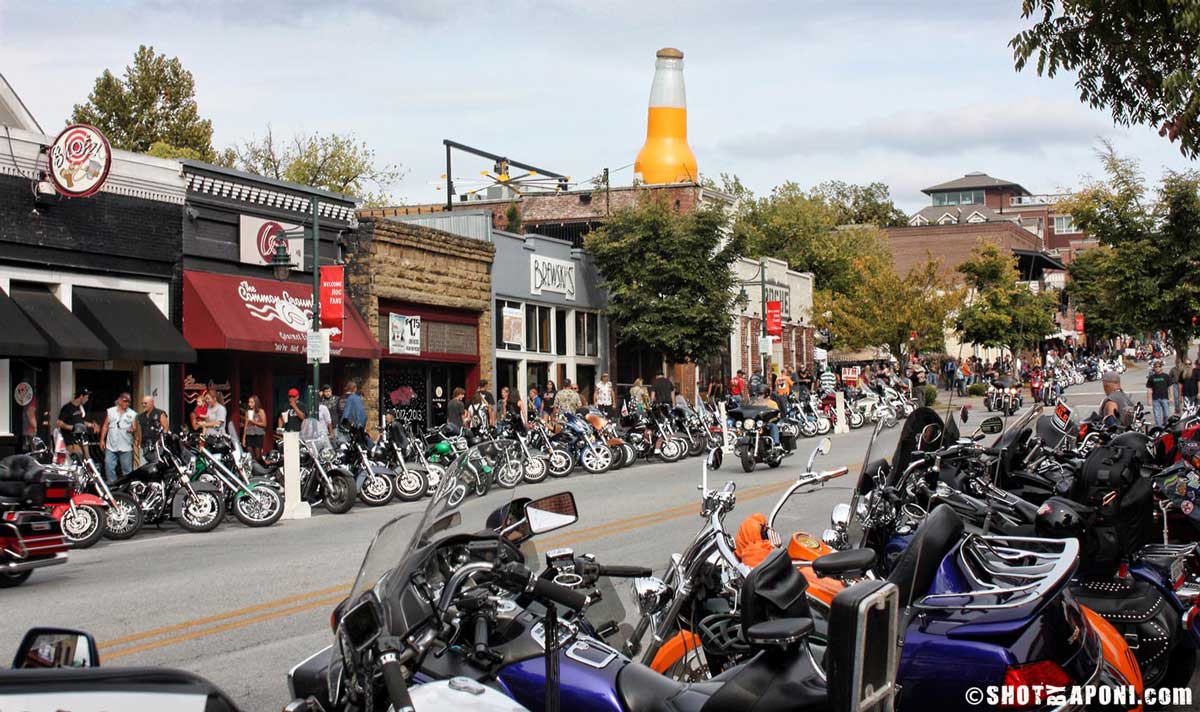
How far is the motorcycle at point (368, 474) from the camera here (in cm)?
2012

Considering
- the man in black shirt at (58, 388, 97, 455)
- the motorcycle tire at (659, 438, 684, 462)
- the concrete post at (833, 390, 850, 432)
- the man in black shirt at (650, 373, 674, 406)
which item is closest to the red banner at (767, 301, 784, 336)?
the concrete post at (833, 390, 850, 432)

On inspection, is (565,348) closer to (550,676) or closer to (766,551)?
(766,551)

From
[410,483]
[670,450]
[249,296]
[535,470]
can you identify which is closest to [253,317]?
[249,296]

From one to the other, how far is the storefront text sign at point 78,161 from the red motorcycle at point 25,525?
10109 mm

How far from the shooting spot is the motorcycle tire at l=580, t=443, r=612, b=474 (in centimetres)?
2502

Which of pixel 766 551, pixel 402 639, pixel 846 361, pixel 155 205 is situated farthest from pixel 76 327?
pixel 846 361

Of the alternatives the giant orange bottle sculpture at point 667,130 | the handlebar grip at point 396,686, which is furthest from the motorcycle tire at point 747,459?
the giant orange bottle sculpture at point 667,130

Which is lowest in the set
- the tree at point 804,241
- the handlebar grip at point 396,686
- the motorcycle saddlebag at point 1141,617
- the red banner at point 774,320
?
the motorcycle saddlebag at point 1141,617

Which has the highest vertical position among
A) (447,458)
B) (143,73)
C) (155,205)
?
(143,73)

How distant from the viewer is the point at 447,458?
21.8m

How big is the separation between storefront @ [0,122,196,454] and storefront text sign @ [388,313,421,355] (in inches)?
250

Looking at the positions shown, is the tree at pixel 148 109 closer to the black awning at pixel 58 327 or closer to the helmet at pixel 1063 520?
the black awning at pixel 58 327

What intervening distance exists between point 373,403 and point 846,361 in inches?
1802

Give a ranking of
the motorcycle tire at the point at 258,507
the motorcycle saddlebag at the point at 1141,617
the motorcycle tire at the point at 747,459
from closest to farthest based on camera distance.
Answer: the motorcycle saddlebag at the point at 1141,617 < the motorcycle tire at the point at 258,507 < the motorcycle tire at the point at 747,459
